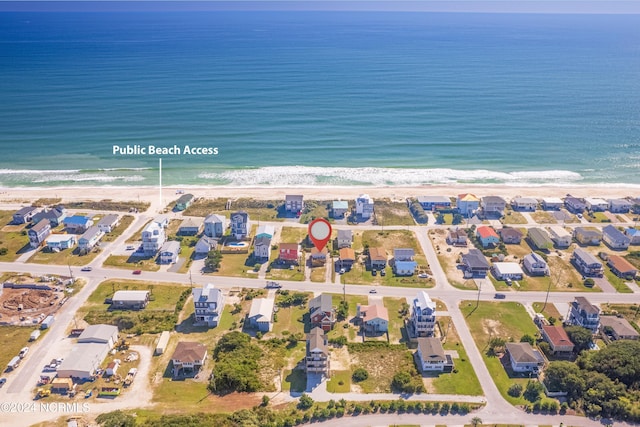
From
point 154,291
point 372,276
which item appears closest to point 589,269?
point 372,276

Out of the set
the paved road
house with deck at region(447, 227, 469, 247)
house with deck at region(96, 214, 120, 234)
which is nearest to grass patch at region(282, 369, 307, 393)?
the paved road

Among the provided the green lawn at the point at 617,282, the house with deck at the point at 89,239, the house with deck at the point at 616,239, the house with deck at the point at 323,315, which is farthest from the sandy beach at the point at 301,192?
the house with deck at the point at 323,315

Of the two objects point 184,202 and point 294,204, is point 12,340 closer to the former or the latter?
point 184,202

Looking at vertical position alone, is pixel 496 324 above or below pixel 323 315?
below

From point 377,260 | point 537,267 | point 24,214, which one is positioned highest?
point 24,214

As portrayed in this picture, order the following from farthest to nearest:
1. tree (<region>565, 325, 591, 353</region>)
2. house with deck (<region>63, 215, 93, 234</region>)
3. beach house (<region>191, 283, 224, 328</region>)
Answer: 1. house with deck (<region>63, 215, 93, 234</region>)
2. beach house (<region>191, 283, 224, 328</region>)
3. tree (<region>565, 325, 591, 353</region>)

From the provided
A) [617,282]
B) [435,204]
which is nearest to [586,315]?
[617,282]

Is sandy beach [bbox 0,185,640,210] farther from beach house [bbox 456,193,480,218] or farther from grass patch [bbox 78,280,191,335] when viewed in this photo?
grass patch [bbox 78,280,191,335]
